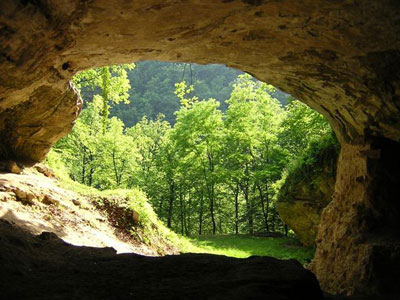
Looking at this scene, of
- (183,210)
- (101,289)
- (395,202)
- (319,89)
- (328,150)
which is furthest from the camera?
(183,210)

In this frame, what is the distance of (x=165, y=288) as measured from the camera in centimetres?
387

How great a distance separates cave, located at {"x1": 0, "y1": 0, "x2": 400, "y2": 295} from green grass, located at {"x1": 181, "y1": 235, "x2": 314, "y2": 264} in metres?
8.91

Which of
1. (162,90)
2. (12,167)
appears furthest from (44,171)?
(162,90)

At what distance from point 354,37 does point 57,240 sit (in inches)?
271

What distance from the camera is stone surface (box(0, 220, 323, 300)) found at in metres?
3.60

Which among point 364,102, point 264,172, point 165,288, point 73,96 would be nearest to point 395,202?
point 364,102

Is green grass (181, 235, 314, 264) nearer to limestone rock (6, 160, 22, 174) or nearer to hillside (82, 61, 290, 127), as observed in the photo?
limestone rock (6, 160, 22, 174)

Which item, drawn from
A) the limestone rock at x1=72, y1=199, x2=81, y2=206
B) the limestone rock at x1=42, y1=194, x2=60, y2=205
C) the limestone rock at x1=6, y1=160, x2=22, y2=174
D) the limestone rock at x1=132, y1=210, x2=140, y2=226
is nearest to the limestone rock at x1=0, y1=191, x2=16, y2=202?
the limestone rock at x1=42, y1=194, x2=60, y2=205

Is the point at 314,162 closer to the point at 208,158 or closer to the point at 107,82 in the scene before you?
the point at 107,82

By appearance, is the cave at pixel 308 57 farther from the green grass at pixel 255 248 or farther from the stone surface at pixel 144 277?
the green grass at pixel 255 248

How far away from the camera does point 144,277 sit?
4.39m

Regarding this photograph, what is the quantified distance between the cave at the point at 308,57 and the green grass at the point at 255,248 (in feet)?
29.2

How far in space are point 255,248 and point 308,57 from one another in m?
15.8

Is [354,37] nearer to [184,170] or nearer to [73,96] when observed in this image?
[73,96]
